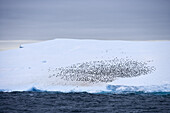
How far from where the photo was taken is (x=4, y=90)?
2597 centimetres

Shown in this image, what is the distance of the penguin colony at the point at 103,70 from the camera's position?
29.1 metres

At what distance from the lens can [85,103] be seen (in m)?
19.0

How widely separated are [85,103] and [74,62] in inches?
610

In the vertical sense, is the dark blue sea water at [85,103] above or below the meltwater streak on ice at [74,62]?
below

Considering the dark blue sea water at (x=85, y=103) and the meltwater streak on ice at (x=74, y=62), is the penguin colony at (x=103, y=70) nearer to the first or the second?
the meltwater streak on ice at (x=74, y=62)

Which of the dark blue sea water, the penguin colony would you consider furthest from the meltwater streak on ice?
the dark blue sea water

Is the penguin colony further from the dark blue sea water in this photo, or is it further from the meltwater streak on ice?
the dark blue sea water

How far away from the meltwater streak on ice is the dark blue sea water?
3457mm

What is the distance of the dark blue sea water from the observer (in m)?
16.6

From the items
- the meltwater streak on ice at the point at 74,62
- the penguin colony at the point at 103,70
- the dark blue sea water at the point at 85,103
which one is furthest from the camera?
the penguin colony at the point at 103,70

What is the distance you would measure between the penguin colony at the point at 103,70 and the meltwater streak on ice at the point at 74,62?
982mm

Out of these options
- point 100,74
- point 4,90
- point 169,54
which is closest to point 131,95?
point 100,74

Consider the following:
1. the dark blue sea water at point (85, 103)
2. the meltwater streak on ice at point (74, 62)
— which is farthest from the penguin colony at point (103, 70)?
the dark blue sea water at point (85, 103)

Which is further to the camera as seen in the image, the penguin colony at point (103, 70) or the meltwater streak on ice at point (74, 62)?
the penguin colony at point (103, 70)
